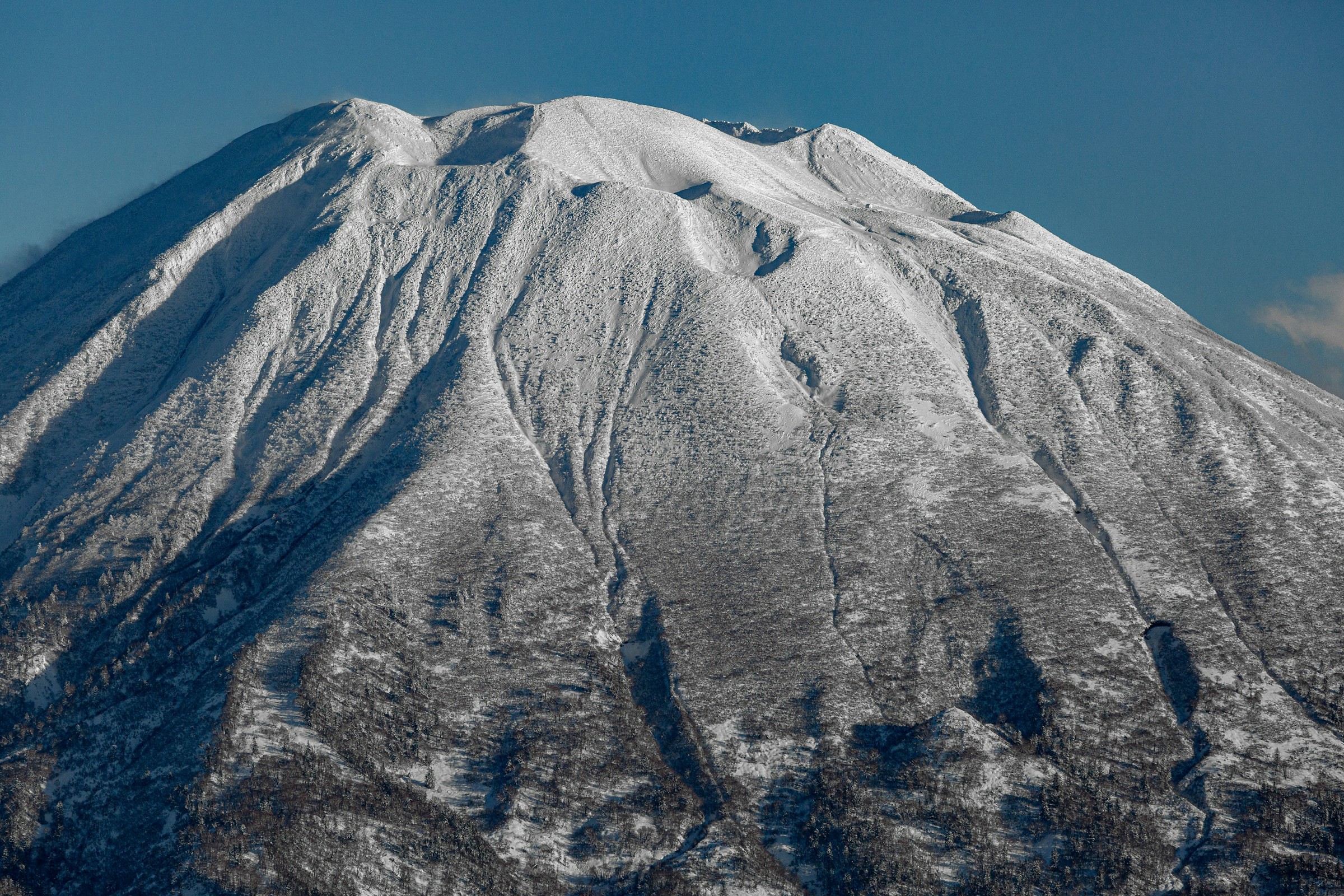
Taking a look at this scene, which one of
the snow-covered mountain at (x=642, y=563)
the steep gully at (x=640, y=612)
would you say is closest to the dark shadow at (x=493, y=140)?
the snow-covered mountain at (x=642, y=563)

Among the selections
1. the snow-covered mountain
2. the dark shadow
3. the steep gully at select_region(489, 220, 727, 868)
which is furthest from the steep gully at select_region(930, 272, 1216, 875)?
the dark shadow

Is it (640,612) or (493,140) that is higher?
(493,140)

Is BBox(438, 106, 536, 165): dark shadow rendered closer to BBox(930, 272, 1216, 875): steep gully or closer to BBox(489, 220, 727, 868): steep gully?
BBox(489, 220, 727, 868): steep gully

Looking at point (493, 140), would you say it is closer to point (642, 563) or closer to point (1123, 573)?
point (642, 563)

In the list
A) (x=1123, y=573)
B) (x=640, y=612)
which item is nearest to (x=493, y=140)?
(x=640, y=612)

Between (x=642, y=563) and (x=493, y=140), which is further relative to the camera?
(x=493, y=140)

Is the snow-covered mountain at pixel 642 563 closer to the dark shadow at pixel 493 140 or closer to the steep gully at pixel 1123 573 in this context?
the steep gully at pixel 1123 573
